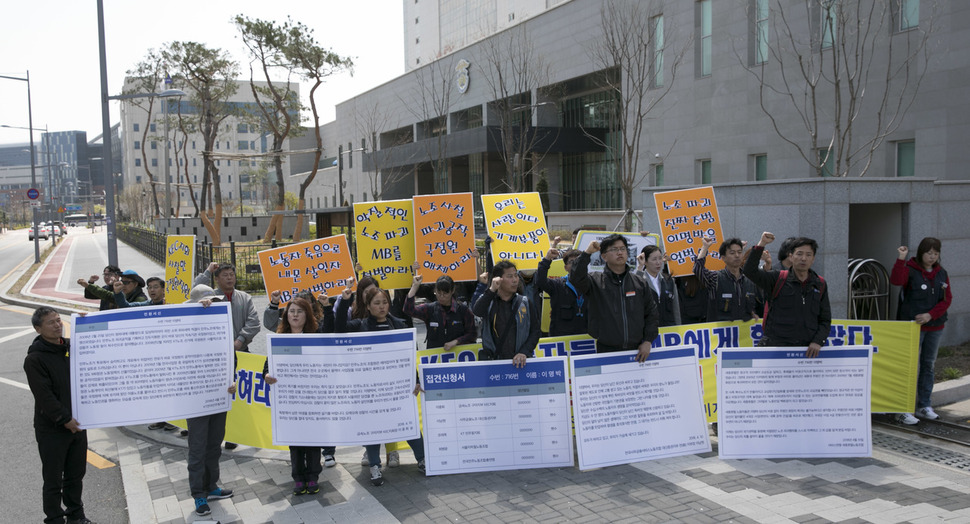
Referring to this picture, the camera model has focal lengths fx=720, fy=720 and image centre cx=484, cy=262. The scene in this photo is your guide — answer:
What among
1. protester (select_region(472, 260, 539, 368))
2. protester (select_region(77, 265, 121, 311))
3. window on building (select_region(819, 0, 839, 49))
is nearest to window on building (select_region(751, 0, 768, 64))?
window on building (select_region(819, 0, 839, 49))

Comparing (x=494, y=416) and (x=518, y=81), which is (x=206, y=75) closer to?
(x=518, y=81)

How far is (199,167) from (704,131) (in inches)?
4795

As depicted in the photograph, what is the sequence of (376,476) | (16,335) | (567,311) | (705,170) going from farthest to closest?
1. (705,170)
2. (16,335)
3. (567,311)
4. (376,476)

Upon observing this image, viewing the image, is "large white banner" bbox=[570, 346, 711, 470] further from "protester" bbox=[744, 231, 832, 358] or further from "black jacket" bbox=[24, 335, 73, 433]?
"black jacket" bbox=[24, 335, 73, 433]

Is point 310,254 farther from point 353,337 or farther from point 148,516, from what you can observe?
point 148,516

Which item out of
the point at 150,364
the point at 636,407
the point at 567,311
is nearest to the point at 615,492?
the point at 636,407

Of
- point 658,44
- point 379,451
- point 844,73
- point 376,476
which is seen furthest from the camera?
point 658,44

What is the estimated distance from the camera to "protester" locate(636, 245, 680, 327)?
7.63m

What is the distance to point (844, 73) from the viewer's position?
75.6ft

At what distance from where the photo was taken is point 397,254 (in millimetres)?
9047

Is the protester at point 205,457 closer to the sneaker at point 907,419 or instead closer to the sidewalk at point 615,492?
the sidewalk at point 615,492

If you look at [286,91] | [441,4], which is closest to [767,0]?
[286,91]

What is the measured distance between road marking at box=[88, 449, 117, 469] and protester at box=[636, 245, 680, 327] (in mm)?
5826

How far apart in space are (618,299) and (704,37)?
88.9ft
